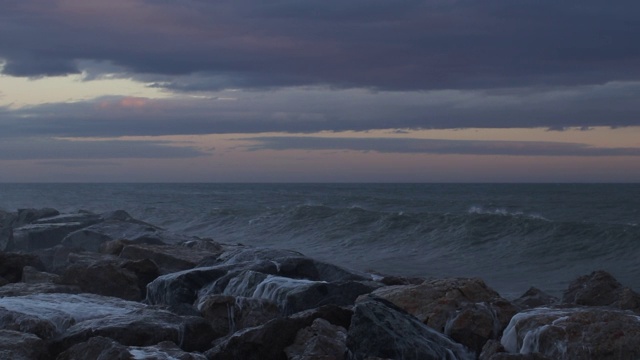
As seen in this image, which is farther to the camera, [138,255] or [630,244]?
[630,244]

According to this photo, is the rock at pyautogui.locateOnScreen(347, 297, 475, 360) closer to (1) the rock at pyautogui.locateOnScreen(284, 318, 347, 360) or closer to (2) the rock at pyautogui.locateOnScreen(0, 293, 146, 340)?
(1) the rock at pyautogui.locateOnScreen(284, 318, 347, 360)

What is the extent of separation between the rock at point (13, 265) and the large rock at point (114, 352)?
5354 mm

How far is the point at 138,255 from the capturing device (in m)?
15.0

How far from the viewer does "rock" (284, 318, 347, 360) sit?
8070mm

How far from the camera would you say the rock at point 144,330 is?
Answer: 28.6ft

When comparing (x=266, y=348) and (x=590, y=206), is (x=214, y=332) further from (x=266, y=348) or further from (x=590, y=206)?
(x=590, y=206)

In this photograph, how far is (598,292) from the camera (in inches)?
444

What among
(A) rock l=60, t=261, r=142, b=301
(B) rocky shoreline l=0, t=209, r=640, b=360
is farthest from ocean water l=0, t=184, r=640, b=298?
(A) rock l=60, t=261, r=142, b=301

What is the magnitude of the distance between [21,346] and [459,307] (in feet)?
14.5

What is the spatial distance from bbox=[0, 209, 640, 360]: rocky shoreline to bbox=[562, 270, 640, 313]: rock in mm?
19

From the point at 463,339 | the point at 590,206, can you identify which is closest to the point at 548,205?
the point at 590,206

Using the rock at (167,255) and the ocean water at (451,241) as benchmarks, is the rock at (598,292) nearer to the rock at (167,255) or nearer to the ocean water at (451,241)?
the rock at (167,255)

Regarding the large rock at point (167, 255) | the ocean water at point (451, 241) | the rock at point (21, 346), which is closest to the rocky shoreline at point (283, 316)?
the rock at point (21, 346)

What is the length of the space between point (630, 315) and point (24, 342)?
5.61 meters
